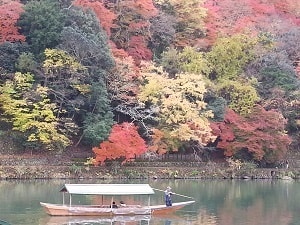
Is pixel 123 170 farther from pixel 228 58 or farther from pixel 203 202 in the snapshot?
pixel 228 58

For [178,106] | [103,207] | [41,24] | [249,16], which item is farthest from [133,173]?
[249,16]

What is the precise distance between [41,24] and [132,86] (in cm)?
825

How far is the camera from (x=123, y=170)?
1967 inches

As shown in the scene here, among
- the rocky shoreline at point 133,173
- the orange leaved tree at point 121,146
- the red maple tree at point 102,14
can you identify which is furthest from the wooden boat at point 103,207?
the red maple tree at point 102,14

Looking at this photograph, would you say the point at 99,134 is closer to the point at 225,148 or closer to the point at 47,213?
the point at 225,148

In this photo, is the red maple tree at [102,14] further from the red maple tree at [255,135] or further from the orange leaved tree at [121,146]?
the red maple tree at [255,135]

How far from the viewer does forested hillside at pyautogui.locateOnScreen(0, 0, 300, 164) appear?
4969 centimetres

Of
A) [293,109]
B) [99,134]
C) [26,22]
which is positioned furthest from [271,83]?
[26,22]

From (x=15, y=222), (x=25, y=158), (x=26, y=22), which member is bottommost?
(x=15, y=222)

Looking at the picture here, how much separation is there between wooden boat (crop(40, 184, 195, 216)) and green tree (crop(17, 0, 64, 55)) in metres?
20.4

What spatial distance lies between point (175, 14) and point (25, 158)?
20532mm

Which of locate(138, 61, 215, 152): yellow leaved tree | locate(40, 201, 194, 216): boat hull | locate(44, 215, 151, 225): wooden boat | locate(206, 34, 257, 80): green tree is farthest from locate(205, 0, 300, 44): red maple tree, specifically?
locate(44, 215, 151, 225): wooden boat

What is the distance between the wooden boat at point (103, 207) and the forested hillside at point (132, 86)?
1465 centimetres

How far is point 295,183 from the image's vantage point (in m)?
51.3
